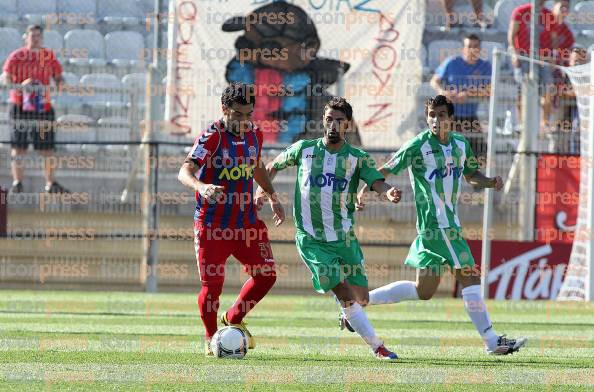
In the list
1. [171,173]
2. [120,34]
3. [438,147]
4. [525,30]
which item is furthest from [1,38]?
[438,147]

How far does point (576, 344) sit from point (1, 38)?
10662mm

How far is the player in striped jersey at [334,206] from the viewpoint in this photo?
28.0 ft

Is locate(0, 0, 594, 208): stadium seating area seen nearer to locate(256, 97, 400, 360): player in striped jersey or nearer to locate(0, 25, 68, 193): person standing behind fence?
locate(0, 25, 68, 193): person standing behind fence

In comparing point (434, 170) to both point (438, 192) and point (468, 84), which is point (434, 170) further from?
point (468, 84)

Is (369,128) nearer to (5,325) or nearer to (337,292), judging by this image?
(5,325)

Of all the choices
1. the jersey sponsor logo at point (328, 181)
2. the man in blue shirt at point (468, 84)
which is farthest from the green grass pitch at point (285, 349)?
the man in blue shirt at point (468, 84)

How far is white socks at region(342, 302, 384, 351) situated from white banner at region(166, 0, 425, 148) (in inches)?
266

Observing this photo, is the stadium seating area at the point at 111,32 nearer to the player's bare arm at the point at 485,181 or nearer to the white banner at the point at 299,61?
the white banner at the point at 299,61

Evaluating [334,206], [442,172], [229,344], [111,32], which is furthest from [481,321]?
[111,32]

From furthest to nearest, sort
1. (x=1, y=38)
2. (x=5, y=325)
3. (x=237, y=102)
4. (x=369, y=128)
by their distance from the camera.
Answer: (x=1, y=38)
(x=369, y=128)
(x=5, y=325)
(x=237, y=102)

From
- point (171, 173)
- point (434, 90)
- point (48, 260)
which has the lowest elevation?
point (48, 260)

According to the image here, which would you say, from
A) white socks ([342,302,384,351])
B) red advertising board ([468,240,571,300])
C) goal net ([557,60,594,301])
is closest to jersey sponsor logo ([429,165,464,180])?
white socks ([342,302,384,351])

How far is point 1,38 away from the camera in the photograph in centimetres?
1784

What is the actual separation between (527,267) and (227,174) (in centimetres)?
748
